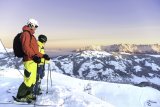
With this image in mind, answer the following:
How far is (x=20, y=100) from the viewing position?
1272 cm

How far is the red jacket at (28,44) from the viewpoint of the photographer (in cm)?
1176

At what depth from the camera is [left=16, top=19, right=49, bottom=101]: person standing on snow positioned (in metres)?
11.8

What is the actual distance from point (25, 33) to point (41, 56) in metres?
1.28

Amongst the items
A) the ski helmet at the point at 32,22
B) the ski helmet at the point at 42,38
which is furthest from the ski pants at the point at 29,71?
the ski helmet at the point at 42,38

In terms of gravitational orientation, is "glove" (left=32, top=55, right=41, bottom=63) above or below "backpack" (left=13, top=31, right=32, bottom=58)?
below

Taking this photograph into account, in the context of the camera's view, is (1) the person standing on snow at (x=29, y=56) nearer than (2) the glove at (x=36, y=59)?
Yes

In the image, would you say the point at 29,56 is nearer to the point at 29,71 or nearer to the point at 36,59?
the point at 36,59

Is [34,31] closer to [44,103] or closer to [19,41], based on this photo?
[19,41]

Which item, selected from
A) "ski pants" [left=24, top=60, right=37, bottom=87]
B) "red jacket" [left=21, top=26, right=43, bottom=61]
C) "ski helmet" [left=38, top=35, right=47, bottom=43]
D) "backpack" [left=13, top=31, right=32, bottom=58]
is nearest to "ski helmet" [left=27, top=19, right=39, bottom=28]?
"red jacket" [left=21, top=26, right=43, bottom=61]

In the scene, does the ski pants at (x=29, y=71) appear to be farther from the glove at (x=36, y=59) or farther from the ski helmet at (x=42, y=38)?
the ski helmet at (x=42, y=38)

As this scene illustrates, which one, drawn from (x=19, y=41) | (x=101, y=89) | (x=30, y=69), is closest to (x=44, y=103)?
(x=30, y=69)

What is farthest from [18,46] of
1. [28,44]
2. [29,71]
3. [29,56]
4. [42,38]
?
[42,38]

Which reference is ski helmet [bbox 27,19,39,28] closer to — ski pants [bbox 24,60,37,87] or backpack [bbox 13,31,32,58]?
backpack [bbox 13,31,32,58]

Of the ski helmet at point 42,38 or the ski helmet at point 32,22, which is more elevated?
the ski helmet at point 32,22
